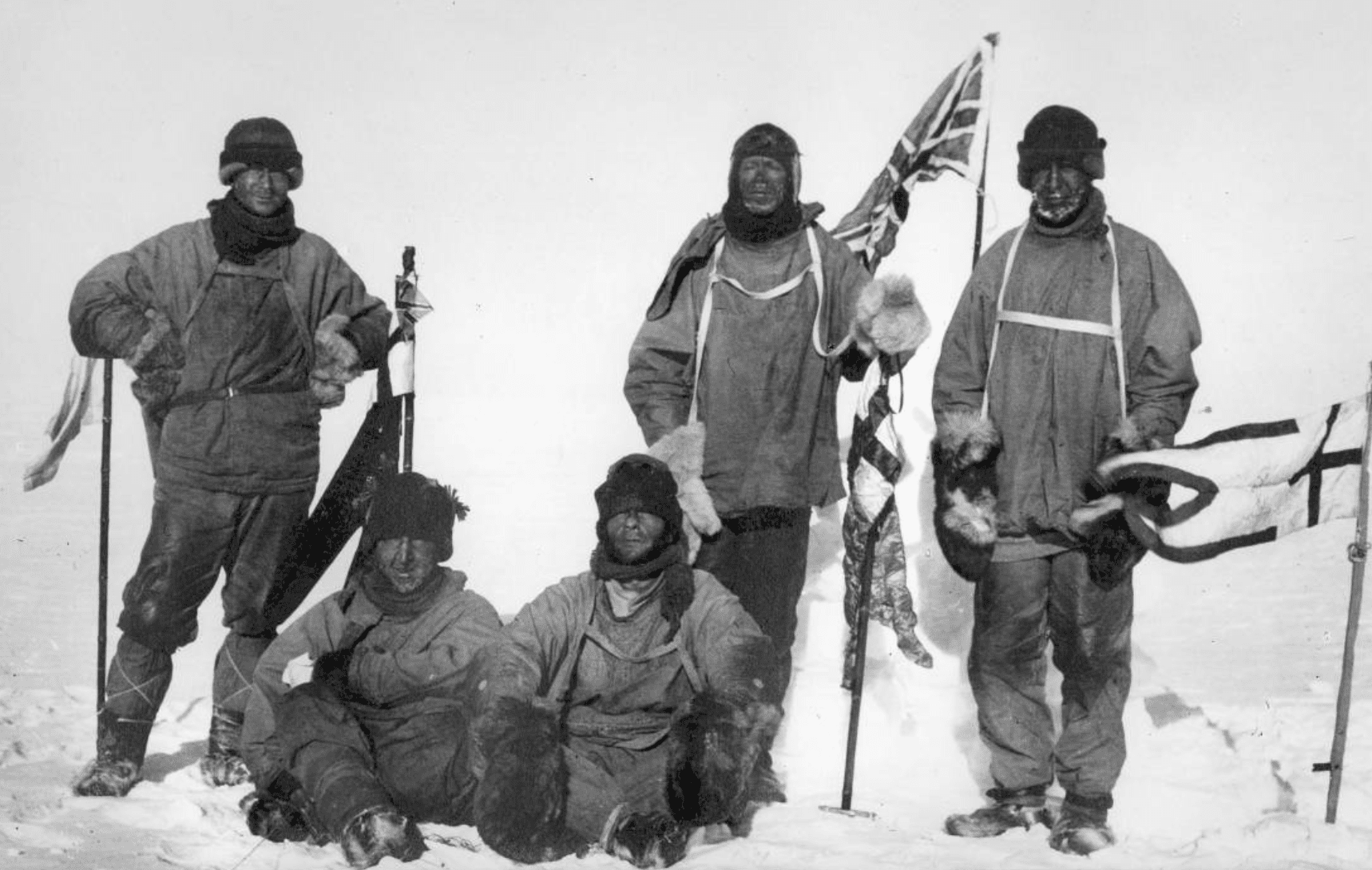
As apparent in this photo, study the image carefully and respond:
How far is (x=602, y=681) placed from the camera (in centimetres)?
459

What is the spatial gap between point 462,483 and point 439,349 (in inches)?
43.1

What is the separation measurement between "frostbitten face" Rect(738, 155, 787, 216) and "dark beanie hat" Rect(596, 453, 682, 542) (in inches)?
36.3

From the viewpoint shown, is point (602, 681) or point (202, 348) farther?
point (202, 348)

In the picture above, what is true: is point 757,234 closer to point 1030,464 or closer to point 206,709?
point 1030,464

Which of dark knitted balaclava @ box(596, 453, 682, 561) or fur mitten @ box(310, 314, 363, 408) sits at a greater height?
fur mitten @ box(310, 314, 363, 408)

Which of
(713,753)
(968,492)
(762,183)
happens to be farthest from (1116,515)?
(762,183)

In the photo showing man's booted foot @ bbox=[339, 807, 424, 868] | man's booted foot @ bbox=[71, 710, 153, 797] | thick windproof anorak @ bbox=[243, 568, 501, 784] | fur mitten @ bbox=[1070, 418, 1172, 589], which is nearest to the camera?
man's booted foot @ bbox=[339, 807, 424, 868]

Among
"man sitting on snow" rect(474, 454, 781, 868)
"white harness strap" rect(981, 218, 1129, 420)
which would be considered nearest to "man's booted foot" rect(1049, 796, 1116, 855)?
"man sitting on snow" rect(474, 454, 781, 868)

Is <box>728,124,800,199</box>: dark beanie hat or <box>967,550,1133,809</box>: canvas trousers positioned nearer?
<box>967,550,1133,809</box>: canvas trousers

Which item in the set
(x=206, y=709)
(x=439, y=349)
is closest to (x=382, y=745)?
(x=206, y=709)

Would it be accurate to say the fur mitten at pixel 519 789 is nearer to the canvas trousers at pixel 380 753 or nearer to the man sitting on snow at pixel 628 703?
the man sitting on snow at pixel 628 703

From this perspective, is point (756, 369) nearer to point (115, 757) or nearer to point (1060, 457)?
point (1060, 457)

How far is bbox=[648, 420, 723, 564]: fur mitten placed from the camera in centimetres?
480

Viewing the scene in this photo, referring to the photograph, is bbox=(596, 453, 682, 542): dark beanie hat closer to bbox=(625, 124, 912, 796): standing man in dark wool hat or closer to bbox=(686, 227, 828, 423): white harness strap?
bbox=(625, 124, 912, 796): standing man in dark wool hat
